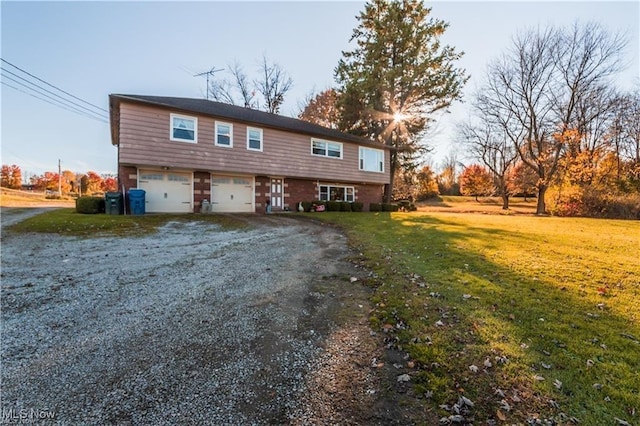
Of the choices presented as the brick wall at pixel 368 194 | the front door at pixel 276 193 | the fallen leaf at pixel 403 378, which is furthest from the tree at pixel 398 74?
the fallen leaf at pixel 403 378

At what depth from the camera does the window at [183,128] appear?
558 inches

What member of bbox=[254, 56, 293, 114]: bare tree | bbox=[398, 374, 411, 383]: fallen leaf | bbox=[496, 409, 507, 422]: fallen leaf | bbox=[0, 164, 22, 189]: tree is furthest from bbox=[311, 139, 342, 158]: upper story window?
bbox=[0, 164, 22, 189]: tree

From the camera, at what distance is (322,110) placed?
106ft

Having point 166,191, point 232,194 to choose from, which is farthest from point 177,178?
point 232,194

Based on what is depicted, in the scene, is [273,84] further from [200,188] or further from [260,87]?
[200,188]

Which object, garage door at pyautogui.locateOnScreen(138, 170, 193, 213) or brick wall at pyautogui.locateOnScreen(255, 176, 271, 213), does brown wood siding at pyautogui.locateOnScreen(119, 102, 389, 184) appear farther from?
garage door at pyautogui.locateOnScreen(138, 170, 193, 213)

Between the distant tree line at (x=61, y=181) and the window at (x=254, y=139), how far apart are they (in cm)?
3292

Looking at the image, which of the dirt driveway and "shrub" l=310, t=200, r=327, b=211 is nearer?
the dirt driveway

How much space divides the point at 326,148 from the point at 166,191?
1008 centimetres

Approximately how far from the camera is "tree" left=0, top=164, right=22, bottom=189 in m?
41.9

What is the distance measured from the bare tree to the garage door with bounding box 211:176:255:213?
17.5 metres

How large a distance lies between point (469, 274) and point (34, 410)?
5.85 m

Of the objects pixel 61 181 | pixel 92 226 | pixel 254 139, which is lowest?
pixel 92 226

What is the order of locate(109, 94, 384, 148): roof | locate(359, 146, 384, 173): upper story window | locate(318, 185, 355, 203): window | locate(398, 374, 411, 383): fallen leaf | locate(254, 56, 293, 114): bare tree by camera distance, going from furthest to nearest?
locate(254, 56, 293, 114): bare tree
locate(359, 146, 384, 173): upper story window
locate(318, 185, 355, 203): window
locate(109, 94, 384, 148): roof
locate(398, 374, 411, 383): fallen leaf
